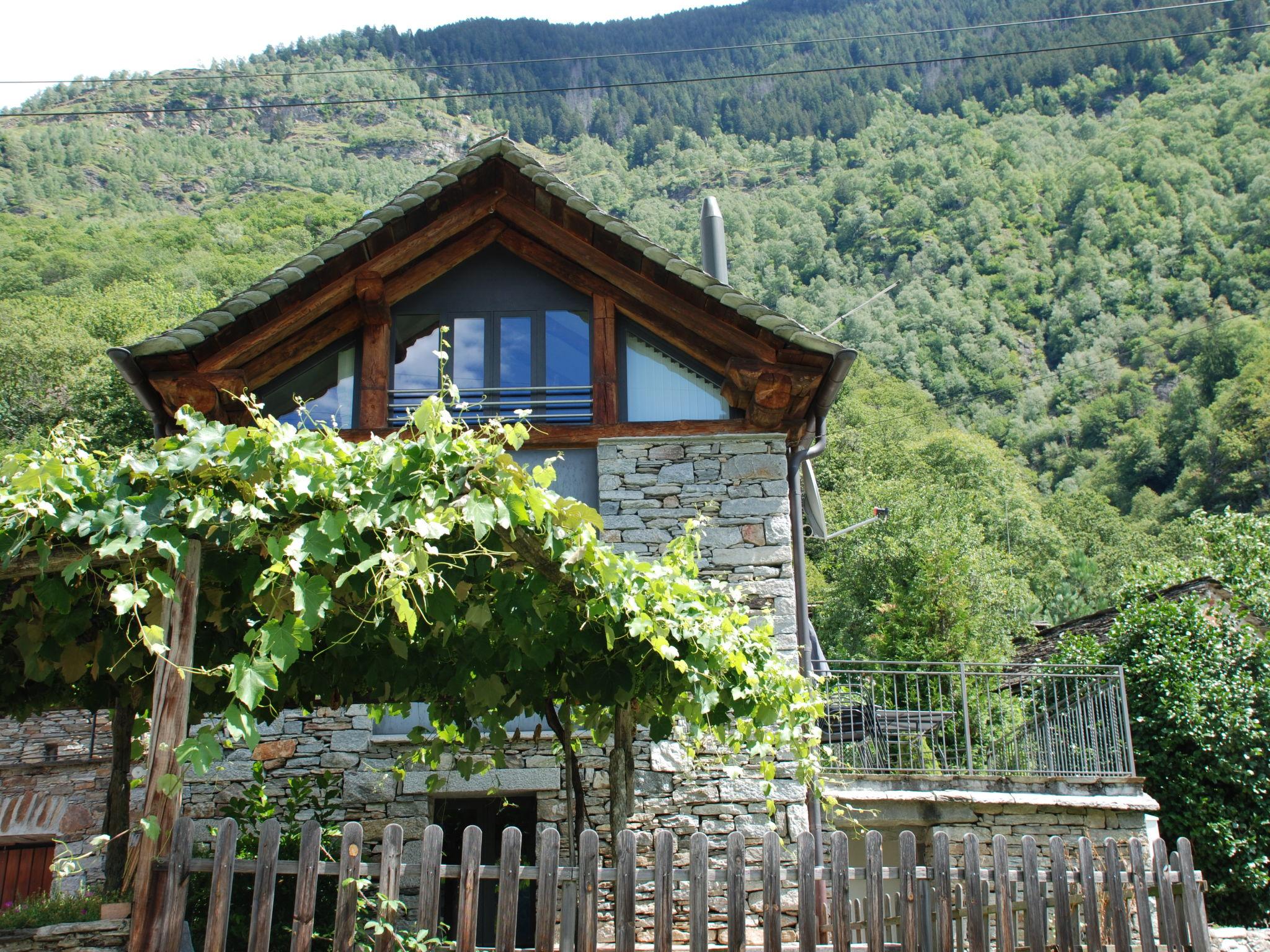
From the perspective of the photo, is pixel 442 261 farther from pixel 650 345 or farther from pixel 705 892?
pixel 705 892

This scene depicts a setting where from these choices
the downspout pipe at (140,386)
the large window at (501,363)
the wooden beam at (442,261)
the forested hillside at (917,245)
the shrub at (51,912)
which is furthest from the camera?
the forested hillside at (917,245)

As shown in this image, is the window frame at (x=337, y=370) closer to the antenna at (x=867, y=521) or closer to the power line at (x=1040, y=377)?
the antenna at (x=867, y=521)

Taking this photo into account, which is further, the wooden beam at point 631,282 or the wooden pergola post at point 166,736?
the wooden beam at point 631,282

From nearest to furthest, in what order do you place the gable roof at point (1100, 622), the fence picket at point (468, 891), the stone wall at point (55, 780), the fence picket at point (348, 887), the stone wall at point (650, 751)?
the fence picket at point (348, 887)
the fence picket at point (468, 891)
the stone wall at point (650, 751)
the stone wall at point (55, 780)
the gable roof at point (1100, 622)

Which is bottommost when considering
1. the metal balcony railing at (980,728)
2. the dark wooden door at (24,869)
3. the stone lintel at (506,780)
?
the dark wooden door at (24,869)

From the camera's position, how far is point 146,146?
225 ft

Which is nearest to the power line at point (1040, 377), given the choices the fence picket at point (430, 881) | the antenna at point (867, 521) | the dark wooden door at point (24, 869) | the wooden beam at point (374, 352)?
the antenna at point (867, 521)

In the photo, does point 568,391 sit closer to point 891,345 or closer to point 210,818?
point 210,818

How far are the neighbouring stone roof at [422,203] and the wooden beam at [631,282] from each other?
A: 0.74ft

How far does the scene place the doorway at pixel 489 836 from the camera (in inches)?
332

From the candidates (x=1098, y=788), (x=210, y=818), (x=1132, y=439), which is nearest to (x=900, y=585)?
(x=1098, y=788)

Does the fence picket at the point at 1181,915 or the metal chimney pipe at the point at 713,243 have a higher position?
the metal chimney pipe at the point at 713,243

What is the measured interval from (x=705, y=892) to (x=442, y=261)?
19.9 ft

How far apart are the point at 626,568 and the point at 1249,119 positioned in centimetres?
7953
